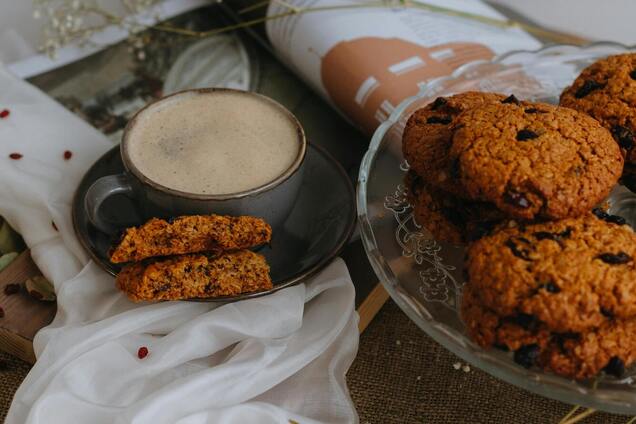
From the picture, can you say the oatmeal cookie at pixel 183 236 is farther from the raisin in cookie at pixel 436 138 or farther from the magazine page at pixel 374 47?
the magazine page at pixel 374 47

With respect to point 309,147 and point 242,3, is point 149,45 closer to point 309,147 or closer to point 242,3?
point 242,3

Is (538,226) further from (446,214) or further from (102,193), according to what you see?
(102,193)

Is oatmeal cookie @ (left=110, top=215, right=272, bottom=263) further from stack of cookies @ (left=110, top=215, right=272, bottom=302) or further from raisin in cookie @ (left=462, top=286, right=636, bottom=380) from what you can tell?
raisin in cookie @ (left=462, top=286, right=636, bottom=380)

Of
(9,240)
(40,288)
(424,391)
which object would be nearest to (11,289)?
(40,288)

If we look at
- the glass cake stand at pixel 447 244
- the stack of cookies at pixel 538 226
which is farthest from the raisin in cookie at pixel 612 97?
the glass cake stand at pixel 447 244

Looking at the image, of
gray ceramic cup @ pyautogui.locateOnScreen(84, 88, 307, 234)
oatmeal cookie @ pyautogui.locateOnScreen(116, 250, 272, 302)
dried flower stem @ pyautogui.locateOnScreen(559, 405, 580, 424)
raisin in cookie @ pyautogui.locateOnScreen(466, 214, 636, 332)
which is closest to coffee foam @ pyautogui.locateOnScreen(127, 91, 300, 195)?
gray ceramic cup @ pyautogui.locateOnScreen(84, 88, 307, 234)

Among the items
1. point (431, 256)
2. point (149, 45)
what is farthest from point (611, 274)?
point (149, 45)
